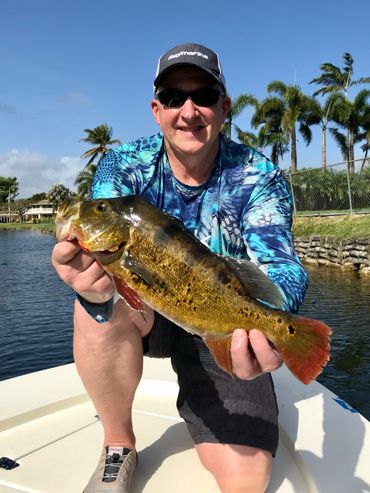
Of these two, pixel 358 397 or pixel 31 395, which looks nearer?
pixel 31 395

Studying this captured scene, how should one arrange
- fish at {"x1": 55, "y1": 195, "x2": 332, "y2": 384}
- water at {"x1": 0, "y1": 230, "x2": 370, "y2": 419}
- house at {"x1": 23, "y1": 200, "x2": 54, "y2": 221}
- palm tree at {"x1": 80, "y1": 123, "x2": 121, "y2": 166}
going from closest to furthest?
fish at {"x1": 55, "y1": 195, "x2": 332, "y2": 384} → water at {"x1": 0, "y1": 230, "x2": 370, "y2": 419} → palm tree at {"x1": 80, "y1": 123, "x2": 121, "y2": 166} → house at {"x1": 23, "y1": 200, "x2": 54, "y2": 221}

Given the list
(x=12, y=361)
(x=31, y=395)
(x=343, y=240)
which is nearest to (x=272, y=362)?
(x=31, y=395)

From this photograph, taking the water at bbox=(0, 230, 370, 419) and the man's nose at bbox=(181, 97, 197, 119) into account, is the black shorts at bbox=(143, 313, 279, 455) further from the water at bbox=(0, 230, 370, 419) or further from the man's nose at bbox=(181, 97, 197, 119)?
the water at bbox=(0, 230, 370, 419)

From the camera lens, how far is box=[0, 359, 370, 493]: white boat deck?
3338mm

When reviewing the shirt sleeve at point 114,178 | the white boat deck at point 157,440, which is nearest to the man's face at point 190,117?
the shirt sleeve at point 114,178

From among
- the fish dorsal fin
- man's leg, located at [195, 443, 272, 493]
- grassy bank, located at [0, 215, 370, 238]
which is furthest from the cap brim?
grassy bank, located at [0, 215, 370, 238]

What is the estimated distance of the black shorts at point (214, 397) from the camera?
3359 millimetres

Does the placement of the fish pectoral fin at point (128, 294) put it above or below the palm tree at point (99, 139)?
below

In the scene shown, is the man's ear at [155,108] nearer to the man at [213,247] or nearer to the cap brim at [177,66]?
the man at [213,247]

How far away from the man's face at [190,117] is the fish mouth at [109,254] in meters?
1.34

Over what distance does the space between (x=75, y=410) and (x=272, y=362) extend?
2.76 metres

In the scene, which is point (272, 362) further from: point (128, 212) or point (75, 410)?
point (75, 410)

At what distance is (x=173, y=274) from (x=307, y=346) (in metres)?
0.81

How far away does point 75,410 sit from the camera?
4.57 m
